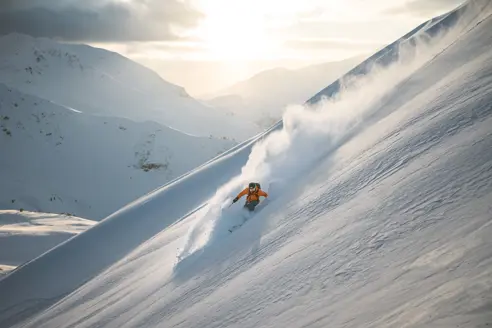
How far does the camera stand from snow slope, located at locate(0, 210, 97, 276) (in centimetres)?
2134

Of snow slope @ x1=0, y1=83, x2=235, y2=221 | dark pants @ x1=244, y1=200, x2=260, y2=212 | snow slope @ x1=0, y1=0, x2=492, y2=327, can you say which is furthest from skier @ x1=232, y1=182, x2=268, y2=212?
snow slope @ x1=0, y1=83, x2=235, y2=221

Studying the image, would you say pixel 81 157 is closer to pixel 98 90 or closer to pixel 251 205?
pixel 251 205

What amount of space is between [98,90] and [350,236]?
329 feet

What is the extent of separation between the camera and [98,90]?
96.8 m

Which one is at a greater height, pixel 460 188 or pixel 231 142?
pixel 231 142

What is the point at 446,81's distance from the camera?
28.0 feet

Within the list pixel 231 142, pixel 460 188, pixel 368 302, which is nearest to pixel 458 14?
pixel 460 188

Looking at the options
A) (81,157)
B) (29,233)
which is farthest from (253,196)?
(81,157)

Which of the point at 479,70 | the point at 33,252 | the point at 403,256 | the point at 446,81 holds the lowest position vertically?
the point at 403,256

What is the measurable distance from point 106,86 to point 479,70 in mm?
103674

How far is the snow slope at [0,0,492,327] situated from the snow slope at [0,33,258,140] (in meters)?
72.7

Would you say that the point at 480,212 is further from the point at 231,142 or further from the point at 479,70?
the point at 231,142

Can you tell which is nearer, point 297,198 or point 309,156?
point 297,198

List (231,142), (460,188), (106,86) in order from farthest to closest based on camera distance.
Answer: (106,86) → (231,142) → (460,188)
